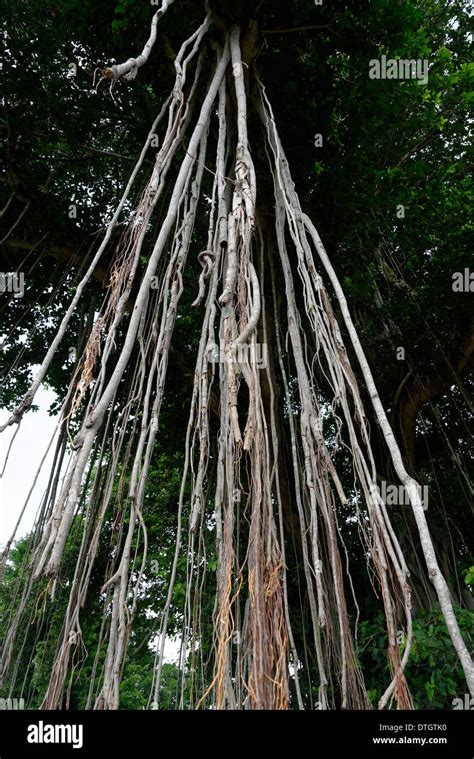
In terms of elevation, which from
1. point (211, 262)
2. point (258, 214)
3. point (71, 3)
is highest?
point (71, 3)

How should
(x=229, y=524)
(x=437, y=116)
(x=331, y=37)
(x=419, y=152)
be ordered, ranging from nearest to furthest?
(x=229, y=524), (x=331, y=37), (x=437, y=116), (x=419, y=152)

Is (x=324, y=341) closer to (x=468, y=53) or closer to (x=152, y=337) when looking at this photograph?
(x=152, y=337)

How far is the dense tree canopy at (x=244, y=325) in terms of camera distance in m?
0.77

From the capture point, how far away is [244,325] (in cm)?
88

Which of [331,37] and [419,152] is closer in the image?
[331,37]

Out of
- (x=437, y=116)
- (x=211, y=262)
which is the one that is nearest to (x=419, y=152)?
(x=437, y=116)

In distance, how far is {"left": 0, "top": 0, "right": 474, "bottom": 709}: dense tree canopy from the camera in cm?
77

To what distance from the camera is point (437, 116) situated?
113 inches

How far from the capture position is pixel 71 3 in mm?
1676

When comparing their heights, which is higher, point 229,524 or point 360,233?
point 360,233

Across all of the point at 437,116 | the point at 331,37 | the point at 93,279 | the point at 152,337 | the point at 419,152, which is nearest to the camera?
the point at 152,337

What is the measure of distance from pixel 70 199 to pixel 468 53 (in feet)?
8.58
